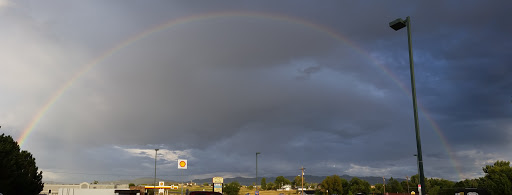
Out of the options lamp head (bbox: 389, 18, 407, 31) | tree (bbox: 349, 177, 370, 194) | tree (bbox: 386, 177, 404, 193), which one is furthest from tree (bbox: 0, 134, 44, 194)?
tree (bbox: 386, 177, 404, 193)

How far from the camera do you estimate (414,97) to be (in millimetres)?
13703

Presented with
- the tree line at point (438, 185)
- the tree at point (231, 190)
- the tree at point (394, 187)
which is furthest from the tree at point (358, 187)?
the tree at point (231, 190)

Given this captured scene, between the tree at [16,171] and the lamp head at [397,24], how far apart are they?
42.3 m

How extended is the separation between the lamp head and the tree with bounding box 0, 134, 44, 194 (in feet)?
139

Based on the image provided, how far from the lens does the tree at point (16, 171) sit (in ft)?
134

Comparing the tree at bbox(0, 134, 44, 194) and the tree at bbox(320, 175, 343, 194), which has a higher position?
the tree at bbox(0, 134, 44, 194)

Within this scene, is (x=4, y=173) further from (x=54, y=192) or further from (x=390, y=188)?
(x=390, y=188)

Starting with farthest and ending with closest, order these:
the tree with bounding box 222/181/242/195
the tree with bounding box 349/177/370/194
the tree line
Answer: the tree with bounding box 349/177/370/194 → the tree with bounding box 222/181/242/195 → the tree line

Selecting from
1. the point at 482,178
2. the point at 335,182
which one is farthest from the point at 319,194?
the point at 482,178

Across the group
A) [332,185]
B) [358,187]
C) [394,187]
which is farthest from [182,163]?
[394,187]

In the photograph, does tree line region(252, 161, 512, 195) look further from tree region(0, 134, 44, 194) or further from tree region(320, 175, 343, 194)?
tree region(0, 134, 44, 194)

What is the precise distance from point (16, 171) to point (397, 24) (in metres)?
48.8

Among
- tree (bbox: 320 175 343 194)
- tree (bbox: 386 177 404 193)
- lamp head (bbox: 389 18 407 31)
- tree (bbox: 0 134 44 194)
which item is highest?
lamp head (bbox: 389 18 407 31)

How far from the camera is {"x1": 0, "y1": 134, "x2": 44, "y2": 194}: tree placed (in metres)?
40.8
